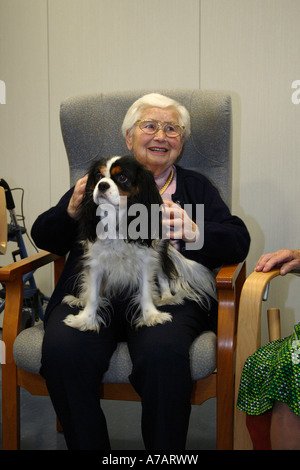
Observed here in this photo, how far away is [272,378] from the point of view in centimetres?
102

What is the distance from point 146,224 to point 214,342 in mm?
391

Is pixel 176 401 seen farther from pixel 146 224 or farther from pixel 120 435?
pixel 120 435

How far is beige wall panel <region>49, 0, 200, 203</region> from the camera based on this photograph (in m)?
2.65

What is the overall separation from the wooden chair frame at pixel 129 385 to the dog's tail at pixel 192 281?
117 mm

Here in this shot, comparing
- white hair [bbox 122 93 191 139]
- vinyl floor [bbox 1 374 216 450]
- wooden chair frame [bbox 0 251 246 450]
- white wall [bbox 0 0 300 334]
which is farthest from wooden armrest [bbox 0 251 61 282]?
white wall [bbox 0 0 300 334]

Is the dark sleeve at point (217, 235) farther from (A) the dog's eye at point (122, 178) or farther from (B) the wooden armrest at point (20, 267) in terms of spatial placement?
(B) the wooden armrest at point (20, 267)

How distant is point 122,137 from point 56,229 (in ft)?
1.76

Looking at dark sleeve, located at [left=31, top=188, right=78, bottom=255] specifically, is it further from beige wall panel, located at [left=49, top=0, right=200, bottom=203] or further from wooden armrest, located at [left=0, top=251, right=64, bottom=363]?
beige wall panel, located at [left=49, top=0, right=200, bottom=203]

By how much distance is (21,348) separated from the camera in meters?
1.31

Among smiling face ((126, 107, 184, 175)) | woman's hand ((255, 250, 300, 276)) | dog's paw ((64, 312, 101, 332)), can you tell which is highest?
smiling face ((126, 107, 184, 175))

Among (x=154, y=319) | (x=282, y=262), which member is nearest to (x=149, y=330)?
(x=154, y=319)

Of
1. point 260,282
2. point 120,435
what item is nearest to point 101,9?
point 260,282

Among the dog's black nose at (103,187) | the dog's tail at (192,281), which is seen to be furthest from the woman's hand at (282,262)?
the dog's black nose at (103,187)

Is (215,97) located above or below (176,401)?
above
